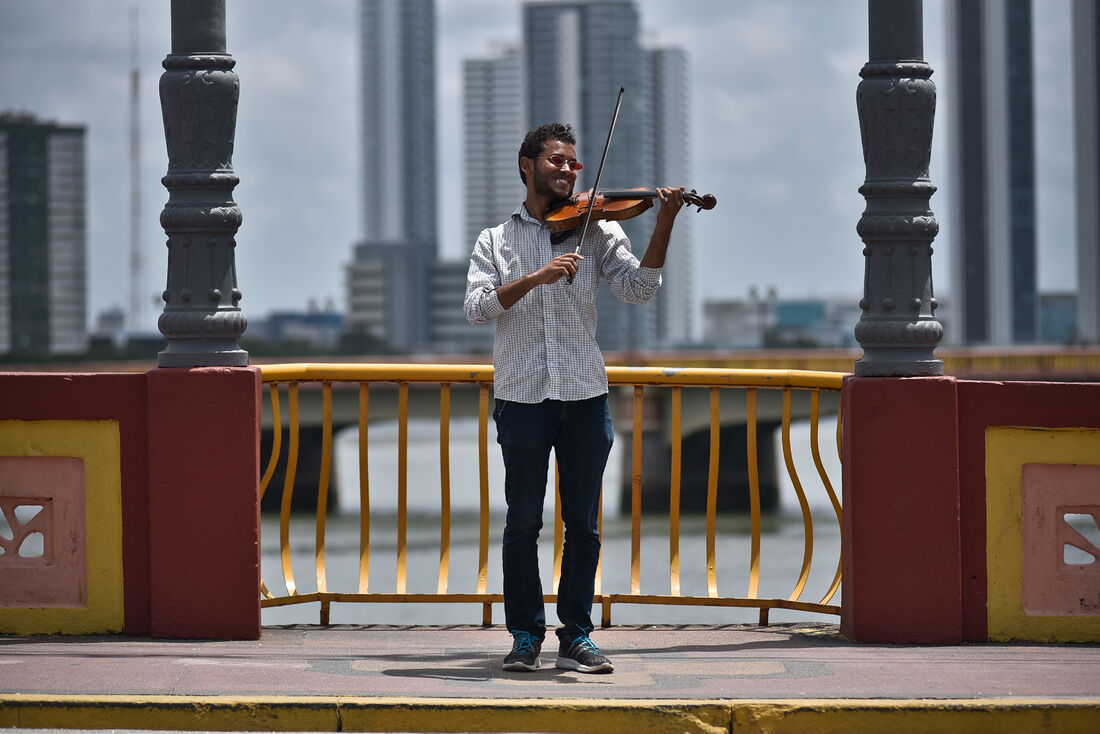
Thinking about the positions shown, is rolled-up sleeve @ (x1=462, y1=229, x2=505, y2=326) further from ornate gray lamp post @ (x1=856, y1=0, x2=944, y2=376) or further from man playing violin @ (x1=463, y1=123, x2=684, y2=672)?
ornate gray lamp post @ (x1=856, y1=0, x2=944, y2=376)

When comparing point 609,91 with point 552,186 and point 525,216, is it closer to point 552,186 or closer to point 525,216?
point 525,216

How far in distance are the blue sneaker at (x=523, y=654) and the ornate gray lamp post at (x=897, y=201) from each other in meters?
1.69

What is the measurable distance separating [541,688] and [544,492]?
669mm

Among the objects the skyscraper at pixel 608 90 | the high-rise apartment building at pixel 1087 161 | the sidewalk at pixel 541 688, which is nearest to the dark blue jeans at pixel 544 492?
the sidewalk at pixel 541 688

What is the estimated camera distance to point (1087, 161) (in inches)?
4569

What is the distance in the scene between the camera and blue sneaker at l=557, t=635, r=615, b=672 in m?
5.38

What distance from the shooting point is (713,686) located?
511cm

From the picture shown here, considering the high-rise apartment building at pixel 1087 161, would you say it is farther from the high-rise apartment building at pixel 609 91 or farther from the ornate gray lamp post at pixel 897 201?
the ornate gray lamp post at pixel 897 201

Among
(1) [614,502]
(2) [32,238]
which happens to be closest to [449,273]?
(2) [32,238]

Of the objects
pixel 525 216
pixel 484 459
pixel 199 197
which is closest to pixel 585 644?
pixel 484 459

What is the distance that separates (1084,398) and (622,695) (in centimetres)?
225

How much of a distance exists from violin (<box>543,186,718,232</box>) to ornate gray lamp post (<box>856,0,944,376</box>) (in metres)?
1.18

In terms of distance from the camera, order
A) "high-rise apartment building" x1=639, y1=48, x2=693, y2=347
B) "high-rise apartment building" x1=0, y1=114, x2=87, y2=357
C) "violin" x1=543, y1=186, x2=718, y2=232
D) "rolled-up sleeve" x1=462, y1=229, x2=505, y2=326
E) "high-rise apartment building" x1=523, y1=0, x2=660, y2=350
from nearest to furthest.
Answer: "violin" x1=543, y1=186, x2=718, y2=232 < "rolled-up sleeve" x1=462, y1=229, x2=505, y2=326 < "high-rise apartment building" x1=0, y1=114, x2=87, y2=357 < "high-rise apartment building" x1=523, y1=0, x2=660, y2=350 < "high-rise apartment building" x1=639, y1=48, x2=693, y2=347

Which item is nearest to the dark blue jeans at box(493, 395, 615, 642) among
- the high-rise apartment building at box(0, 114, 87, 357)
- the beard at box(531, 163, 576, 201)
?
the beard at box(531, 163, 576, 201)
